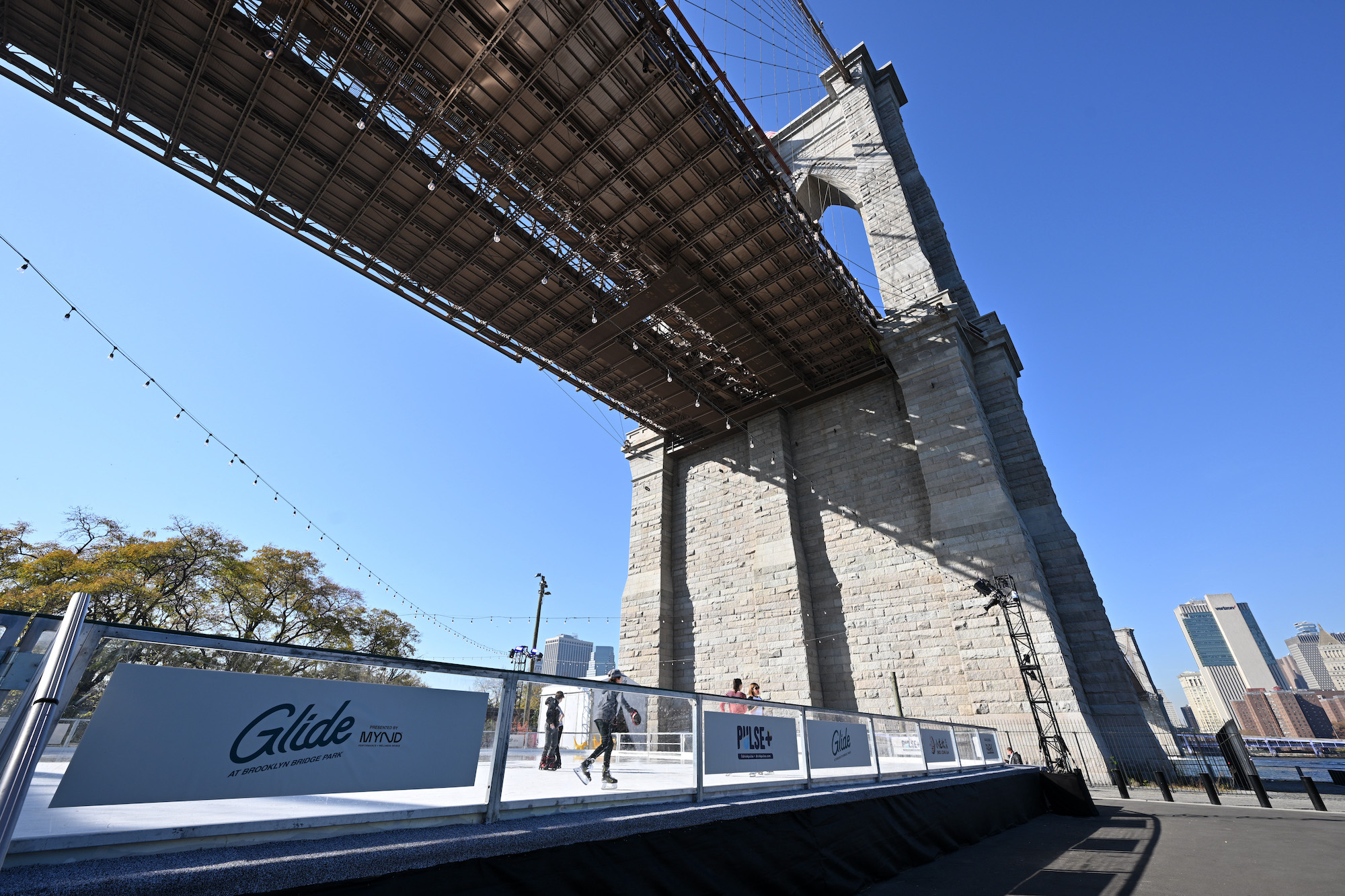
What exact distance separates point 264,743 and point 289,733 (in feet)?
0.32

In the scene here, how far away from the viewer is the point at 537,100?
12.3m

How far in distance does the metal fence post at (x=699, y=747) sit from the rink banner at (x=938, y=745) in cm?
453

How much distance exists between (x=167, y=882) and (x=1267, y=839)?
34.2 feet

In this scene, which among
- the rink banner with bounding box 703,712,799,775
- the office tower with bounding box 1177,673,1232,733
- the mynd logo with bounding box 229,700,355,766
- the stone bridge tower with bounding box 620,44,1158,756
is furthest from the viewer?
the office tower with bounding box 1177,673,1232,733

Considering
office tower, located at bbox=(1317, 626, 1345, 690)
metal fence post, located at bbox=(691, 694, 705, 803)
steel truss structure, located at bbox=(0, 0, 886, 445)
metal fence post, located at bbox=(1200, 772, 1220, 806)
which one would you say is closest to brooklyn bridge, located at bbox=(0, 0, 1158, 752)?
steel truss structure, located at bbox=(0, 0, 886, 445)

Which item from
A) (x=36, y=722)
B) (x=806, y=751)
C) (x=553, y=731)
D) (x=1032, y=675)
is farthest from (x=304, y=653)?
(x=1032, y=675)

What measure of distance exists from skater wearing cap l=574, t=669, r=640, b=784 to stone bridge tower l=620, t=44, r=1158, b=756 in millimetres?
12571

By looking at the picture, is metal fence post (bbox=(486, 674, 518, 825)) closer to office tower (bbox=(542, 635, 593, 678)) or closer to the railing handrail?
the railing handrail

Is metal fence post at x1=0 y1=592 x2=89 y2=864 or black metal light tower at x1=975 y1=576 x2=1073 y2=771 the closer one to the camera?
metal fence post at x1=0 y1=592 x2=89 y2=864

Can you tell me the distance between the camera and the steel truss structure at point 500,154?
10.9 meters

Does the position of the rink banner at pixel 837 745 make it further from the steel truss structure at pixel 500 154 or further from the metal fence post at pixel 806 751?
the steel truss structure at pixel 500 154

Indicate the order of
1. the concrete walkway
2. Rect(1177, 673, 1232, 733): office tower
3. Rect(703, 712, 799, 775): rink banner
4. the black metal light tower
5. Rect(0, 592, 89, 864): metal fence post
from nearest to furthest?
Rect(0, 592, 89, 864): metal fence post < Rect(703, 712, 799, 775): rink banner < the concrete walkway < the black metal light tower < Rect(1177, 673, 1232, 733): office tower

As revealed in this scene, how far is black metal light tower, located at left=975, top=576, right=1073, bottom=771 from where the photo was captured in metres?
10.3

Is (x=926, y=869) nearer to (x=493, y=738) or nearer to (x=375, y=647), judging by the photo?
(x=493, y=738)
